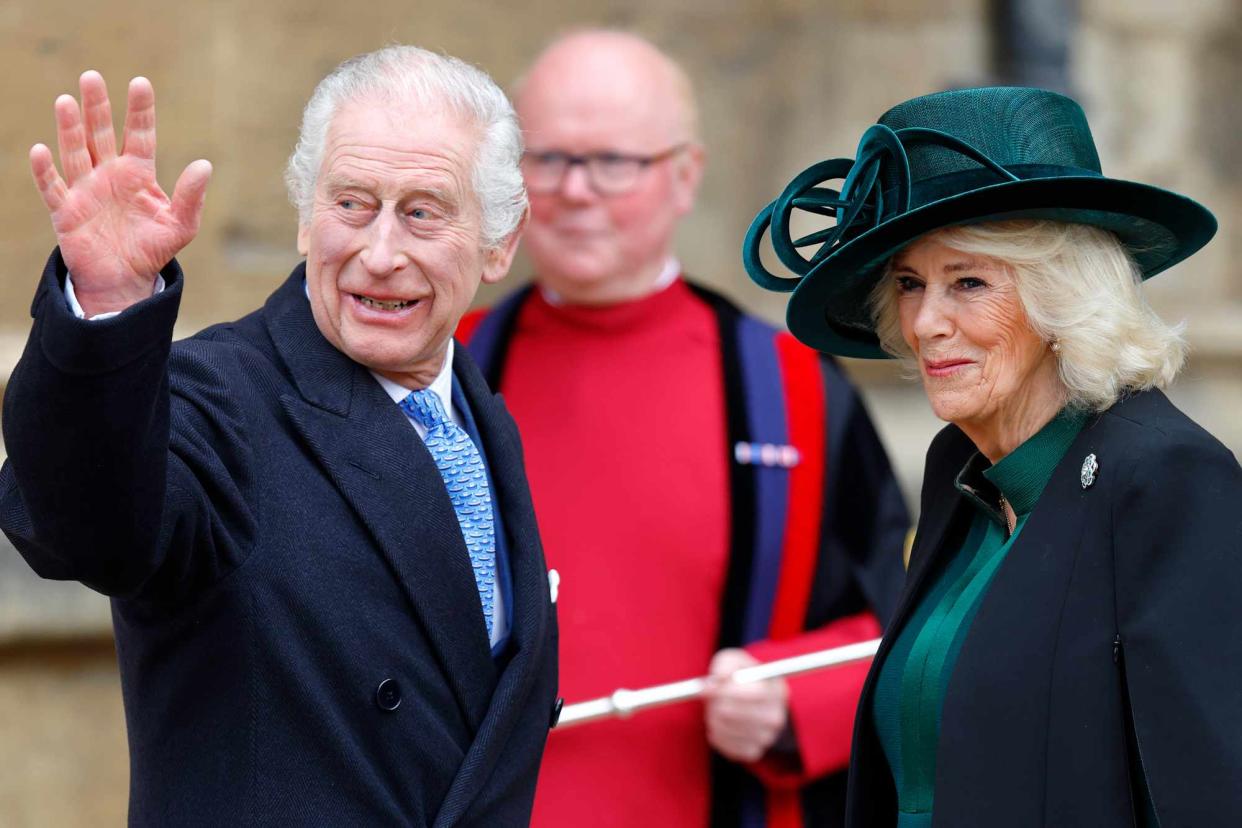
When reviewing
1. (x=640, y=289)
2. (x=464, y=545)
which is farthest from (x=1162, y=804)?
(x=640, y=289)

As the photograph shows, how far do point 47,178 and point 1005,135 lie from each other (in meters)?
1.30

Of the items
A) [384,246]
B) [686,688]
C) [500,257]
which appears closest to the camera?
Result: [384,246]

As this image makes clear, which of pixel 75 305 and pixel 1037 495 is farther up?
pixel 75 305

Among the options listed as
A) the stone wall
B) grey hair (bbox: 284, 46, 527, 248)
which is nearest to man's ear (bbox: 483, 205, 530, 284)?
grey hair (bbox: 284, 46, 527, 248)

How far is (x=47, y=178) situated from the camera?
1985mm

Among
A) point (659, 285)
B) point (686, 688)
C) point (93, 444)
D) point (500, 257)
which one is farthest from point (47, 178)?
point (659, 285)

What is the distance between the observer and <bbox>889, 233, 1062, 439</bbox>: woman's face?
2.61 meters

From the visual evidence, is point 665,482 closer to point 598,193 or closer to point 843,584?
point 843,584

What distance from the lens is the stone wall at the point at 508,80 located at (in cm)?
441

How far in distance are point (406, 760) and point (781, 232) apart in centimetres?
92

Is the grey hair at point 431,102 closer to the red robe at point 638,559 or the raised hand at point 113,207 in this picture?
the raised hand at point 113,207

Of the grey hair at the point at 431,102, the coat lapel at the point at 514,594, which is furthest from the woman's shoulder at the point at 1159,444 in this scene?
the grey hair at the point at 431,102

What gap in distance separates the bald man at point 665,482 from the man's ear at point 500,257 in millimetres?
1258

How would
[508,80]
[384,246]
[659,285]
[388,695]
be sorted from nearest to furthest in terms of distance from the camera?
[388,695], [384,246], [659,285], [508,80]
